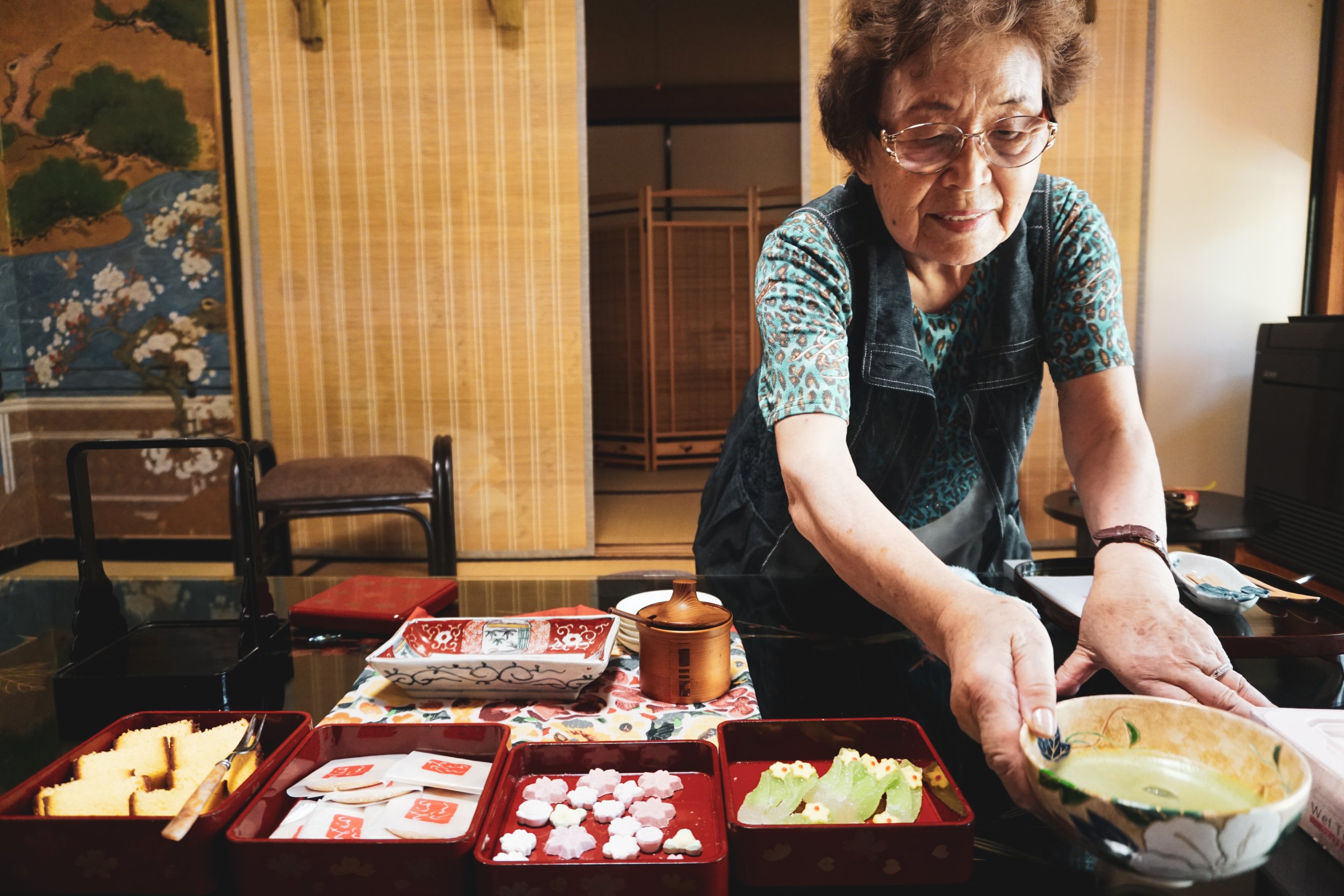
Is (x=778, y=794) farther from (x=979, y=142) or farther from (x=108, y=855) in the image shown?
(x=979, y=142)

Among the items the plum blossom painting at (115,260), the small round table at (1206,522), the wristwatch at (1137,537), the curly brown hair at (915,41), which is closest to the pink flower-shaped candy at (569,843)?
the wristwatch at (1137,537)

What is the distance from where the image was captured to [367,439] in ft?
13.1

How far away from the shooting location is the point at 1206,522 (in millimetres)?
2582

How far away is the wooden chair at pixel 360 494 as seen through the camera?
3145 mm

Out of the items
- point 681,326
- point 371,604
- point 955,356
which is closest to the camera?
point 371,604

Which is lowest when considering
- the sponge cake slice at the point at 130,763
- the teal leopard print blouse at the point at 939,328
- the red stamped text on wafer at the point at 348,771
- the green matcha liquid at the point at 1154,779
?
the red stamped text on wafer at the point at 348,771

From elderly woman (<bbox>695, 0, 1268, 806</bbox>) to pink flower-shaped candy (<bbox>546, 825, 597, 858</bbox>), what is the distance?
32 centimetres

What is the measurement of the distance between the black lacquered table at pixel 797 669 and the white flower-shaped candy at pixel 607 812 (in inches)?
4.5

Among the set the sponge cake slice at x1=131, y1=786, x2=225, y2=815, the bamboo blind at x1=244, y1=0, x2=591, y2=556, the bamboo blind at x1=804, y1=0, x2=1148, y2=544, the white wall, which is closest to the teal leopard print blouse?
the sponge cake slice at x1=131, y1=786, x2=225, y2=815

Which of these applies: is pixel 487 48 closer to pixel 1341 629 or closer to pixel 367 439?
pixel 367 439

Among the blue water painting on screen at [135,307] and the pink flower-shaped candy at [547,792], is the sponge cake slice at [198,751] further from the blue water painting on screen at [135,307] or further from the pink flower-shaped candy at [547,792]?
the blue water painting on screen at [135,307]

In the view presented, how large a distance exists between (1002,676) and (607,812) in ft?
1.08

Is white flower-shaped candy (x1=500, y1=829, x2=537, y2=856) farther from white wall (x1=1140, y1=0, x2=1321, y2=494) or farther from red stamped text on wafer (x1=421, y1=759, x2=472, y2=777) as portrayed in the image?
white wall (x1=1140, y1=0, x2=1321, y2=494)

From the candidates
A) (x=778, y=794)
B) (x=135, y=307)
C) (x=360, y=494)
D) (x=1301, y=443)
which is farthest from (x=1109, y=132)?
(x=135, y=307)
